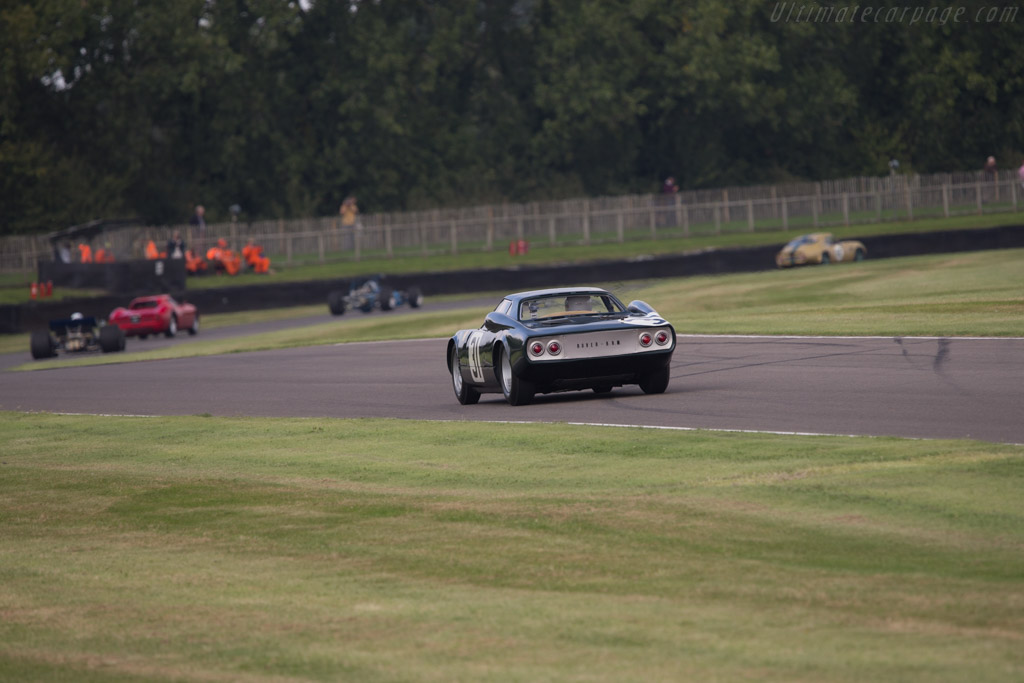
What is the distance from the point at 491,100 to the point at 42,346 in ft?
144

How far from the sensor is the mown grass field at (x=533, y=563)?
5.83 metres

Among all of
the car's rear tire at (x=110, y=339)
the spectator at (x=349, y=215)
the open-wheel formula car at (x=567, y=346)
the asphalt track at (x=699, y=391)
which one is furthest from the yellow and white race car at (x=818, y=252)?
the open-wheel formula car at (x=567, y=346)

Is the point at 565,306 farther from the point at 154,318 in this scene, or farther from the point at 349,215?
the point at 349,215

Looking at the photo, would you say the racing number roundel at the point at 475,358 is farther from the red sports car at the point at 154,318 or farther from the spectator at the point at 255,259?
the spectator at the point at 255,259

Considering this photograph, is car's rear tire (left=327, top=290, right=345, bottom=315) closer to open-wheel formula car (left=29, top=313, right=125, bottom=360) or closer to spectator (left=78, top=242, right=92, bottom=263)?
open-wheel formula car (left=29, top=313, right=125, bottom=360)

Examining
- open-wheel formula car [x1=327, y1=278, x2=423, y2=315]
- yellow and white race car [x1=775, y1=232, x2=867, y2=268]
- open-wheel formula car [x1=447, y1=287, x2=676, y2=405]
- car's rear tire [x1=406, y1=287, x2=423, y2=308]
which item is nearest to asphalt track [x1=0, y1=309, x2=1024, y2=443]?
open-wheel formula car [x1=447, y1=287, x2=676, y2=405]

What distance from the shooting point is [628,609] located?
648 centimetres

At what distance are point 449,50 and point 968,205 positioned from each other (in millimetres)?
29492

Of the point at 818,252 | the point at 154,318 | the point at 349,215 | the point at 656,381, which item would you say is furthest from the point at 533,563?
the point at 349,215

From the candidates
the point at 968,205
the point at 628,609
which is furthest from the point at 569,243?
the point at 628,609

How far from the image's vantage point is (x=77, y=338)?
32500 millimetres

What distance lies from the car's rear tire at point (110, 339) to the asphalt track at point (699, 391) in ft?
22.4

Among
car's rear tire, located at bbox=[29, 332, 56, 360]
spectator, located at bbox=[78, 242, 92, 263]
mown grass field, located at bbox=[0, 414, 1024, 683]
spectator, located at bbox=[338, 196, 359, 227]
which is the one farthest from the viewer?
spectator, located at bbox=[338, 196, 359, 227]

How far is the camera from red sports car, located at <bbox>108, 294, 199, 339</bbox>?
119 ft
